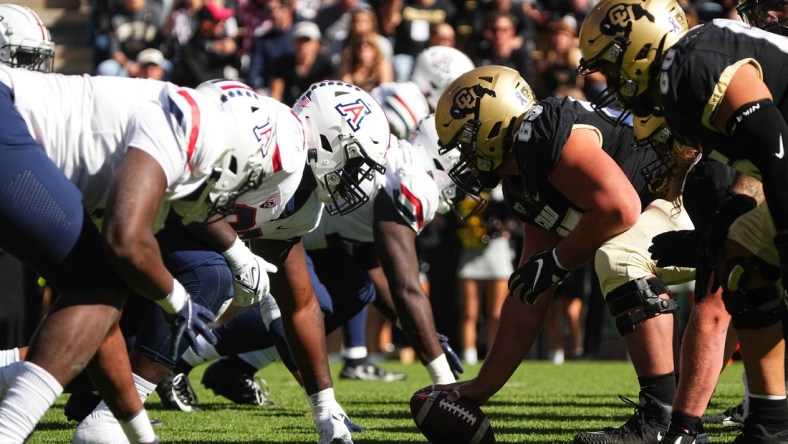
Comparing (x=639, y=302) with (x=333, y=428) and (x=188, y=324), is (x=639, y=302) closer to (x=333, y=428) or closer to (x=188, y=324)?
(x=333, y=428)

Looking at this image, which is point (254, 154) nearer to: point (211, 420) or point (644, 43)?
point (644, 43)

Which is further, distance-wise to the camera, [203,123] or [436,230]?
[436,230]

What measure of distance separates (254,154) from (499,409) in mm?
2991

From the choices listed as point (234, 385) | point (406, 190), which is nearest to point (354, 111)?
point (406, 190)

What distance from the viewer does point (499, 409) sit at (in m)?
6.26

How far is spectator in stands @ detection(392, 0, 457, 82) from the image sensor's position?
432 inches

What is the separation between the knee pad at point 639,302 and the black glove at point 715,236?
504mm

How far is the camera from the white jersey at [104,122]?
3.45 meters

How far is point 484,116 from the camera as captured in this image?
15.0ft

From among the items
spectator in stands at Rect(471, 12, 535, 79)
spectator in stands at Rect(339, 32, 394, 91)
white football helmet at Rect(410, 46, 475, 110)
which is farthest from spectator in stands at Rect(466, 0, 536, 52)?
white football helmet at Rect(410, 46, 475, 110)

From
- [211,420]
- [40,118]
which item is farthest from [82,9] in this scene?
[40,118]

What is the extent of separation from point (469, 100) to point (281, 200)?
2.83ft

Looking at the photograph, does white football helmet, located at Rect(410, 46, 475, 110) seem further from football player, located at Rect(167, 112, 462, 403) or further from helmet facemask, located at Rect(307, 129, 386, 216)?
helmet facemask, located at Rect(307, 129, 386, 216)

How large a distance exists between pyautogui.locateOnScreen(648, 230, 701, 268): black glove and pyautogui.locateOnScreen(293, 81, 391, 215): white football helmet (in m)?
1.32
